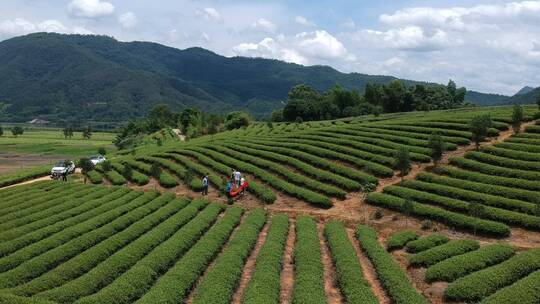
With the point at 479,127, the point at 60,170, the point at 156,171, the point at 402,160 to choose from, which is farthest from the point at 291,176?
the point at 60,170

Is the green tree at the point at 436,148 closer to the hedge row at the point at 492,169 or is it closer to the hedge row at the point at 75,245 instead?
the hedge row at the point at 492,169

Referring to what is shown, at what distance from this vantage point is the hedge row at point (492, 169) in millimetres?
30359

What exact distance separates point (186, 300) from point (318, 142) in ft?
107

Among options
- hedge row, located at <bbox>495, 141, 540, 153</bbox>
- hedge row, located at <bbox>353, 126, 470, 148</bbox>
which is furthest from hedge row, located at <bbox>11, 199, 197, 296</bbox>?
hedge row, located at <bbox>495, 141, 540, 153</bbox>

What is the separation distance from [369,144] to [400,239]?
21.5m

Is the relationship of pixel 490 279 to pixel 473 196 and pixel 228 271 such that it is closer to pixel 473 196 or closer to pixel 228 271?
pixel 228 271

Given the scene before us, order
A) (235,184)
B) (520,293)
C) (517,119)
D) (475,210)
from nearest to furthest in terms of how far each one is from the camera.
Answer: (520,293)
(475,210)
(235,184)
(517,119)

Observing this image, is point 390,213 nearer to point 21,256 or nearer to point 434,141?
point 434,141

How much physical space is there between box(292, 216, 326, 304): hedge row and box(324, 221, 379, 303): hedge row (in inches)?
29.0

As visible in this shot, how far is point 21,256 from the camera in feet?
64.8

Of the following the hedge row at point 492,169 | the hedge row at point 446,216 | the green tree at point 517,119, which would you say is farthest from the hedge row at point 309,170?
the green tree at point 517,119

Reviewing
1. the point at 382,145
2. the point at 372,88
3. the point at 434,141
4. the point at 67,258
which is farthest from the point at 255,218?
the point at 372,88

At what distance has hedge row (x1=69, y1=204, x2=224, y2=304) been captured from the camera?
15.3 metres

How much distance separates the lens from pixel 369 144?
43.7 metres
